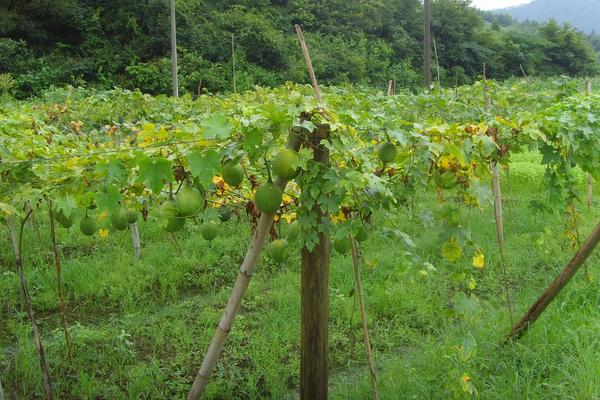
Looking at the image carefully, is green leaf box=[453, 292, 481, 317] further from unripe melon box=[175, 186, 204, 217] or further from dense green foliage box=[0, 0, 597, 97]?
dense green foliage box=[0, 0, 597, 97]

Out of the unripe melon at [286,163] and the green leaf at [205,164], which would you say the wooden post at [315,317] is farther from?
the green leaf at [205,164]

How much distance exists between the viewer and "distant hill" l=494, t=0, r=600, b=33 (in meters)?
125

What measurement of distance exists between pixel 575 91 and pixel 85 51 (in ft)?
64.2

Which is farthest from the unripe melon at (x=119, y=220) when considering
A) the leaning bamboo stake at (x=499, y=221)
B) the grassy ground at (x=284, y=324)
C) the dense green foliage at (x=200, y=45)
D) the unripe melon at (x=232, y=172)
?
the dense green foliage at (x=200, y=45)

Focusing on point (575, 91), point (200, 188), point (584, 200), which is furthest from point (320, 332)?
point (584, 200)

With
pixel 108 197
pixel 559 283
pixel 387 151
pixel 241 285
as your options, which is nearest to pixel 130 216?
pixel 108 197

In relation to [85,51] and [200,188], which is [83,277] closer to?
[200,188]

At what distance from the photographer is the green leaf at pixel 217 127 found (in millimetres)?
1624

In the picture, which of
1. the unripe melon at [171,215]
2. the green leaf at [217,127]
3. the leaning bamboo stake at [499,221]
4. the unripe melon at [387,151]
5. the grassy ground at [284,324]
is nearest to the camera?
the green leaf at [217,127]

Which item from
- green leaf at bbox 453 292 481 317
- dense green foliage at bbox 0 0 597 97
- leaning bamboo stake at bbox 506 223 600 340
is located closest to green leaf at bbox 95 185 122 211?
green leaf at bbox 453 292 481 317

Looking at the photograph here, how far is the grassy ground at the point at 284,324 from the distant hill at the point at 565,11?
138 m

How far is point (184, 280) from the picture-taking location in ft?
14.7

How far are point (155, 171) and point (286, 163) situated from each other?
42 cm

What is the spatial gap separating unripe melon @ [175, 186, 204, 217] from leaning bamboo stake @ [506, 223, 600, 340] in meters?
1.68
